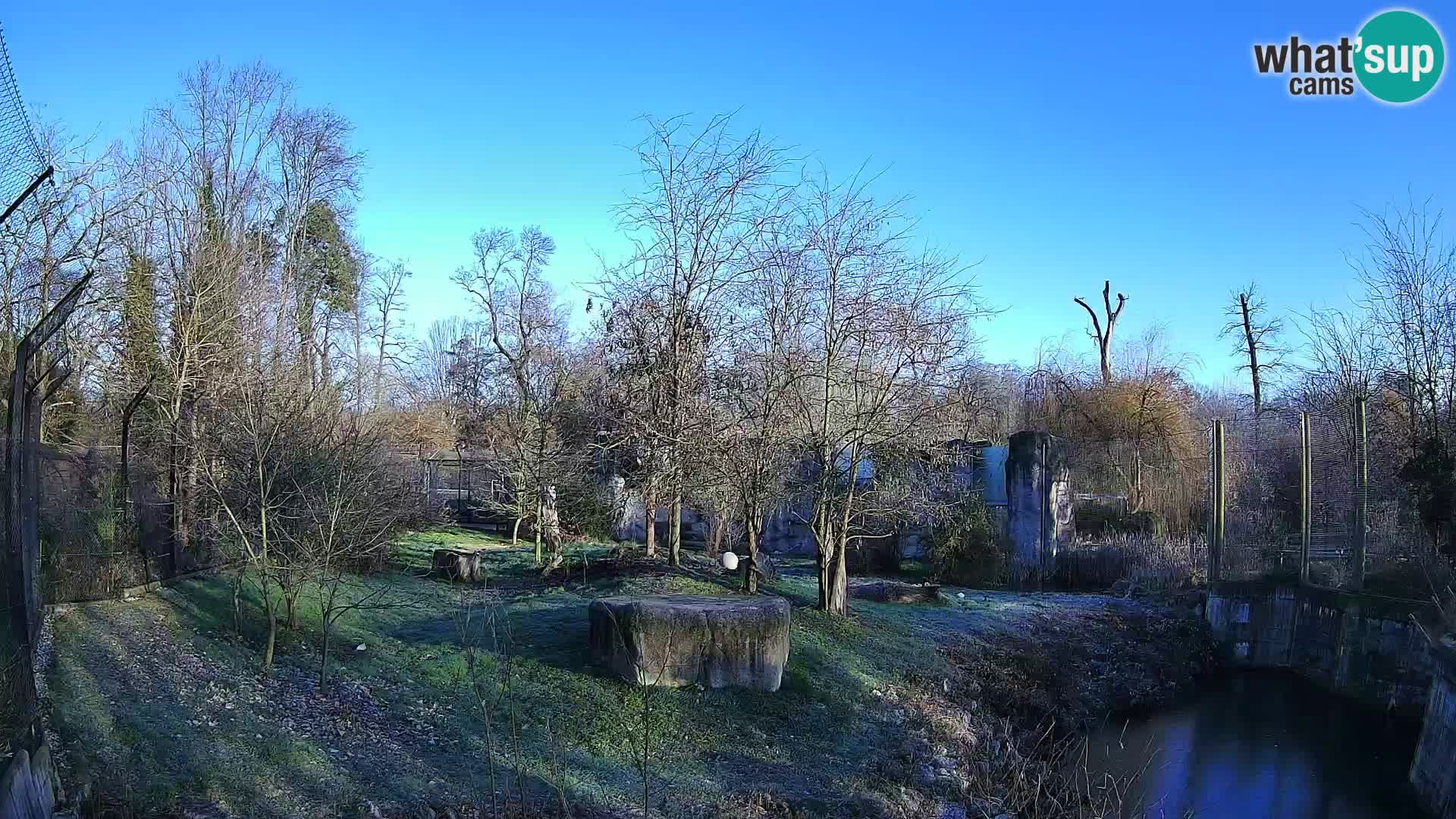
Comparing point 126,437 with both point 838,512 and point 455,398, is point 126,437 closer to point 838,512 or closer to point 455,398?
point 838,512

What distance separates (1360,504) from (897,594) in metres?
6.53

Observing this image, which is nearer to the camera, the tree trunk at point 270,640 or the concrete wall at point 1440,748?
the tree trunk at point 270,640

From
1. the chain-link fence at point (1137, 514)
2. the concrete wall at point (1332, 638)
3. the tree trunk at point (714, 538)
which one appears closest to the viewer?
the concrete wall at point (1332, 638)

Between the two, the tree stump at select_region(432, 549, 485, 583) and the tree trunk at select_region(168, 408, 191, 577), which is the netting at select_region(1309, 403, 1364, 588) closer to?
the tree stump at select_region(432, 549, 485, 583)

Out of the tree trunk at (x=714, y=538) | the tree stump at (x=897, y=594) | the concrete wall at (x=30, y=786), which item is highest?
the tree trunk at (x=714, y=538)

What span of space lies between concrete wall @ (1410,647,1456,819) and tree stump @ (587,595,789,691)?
6234 millimetres

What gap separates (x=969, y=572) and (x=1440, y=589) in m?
8.41

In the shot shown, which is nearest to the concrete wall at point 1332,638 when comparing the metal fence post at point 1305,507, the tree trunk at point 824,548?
the metal fence post at point 1305,507

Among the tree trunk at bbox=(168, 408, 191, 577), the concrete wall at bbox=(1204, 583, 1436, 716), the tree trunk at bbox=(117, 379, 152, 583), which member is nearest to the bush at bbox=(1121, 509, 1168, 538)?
the concrete wall at bbox=(1204, 583, 1436, 716)

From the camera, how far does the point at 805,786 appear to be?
7793 millimetres

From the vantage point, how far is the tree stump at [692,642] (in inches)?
357

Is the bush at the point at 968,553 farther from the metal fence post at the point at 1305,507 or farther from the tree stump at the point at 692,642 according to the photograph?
the tree stump at the point at 692,642

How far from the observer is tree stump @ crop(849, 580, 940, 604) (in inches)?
604

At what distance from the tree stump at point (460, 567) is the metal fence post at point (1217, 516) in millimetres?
12137
